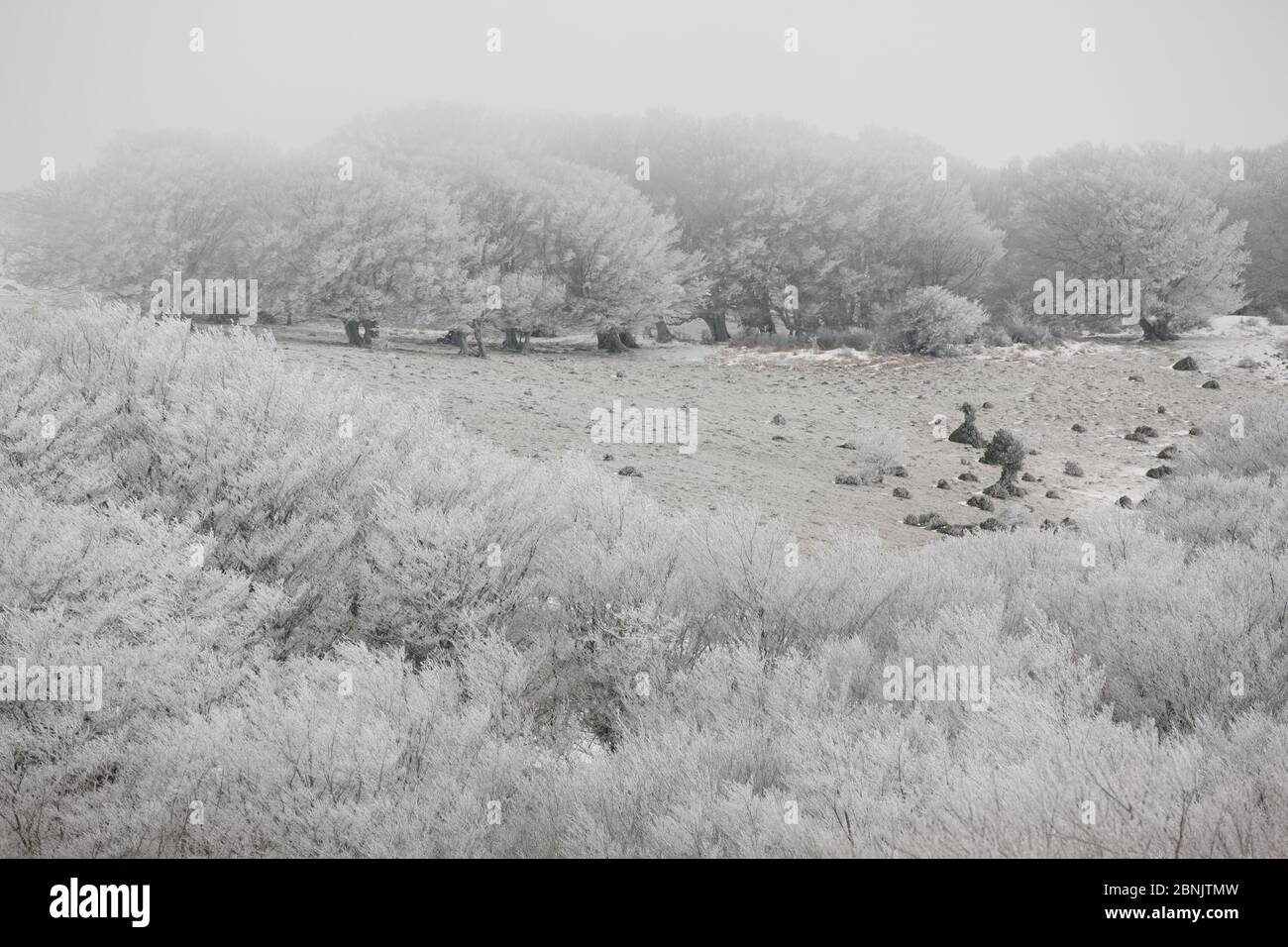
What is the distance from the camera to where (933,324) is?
2600 cm

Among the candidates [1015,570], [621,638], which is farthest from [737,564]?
[1015,570]

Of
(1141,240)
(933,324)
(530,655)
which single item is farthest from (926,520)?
(1141,240)

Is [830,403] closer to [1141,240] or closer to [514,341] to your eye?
[514,341]

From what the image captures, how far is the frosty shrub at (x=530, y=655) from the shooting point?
10.5ft

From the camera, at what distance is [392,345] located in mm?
24391

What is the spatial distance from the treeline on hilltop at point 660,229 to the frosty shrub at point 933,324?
3.2 inches

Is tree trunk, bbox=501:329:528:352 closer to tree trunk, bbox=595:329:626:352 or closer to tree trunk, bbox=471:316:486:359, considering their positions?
tree trunk, bbox=471:316:486:359

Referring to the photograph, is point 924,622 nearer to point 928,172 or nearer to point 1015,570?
point 1015,570

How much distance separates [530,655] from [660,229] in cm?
2720

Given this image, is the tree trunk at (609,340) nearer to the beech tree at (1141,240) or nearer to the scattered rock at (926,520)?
the beech tree at (1141,240)

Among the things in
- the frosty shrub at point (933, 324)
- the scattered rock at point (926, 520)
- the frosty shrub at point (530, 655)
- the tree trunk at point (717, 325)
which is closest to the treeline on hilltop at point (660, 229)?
the frosty shrub at point (933, 324)

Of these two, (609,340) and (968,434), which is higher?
(609,340)

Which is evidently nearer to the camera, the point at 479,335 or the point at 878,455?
the point at 878,455
